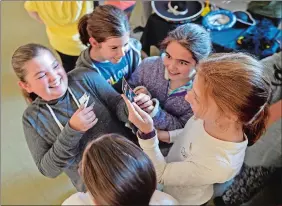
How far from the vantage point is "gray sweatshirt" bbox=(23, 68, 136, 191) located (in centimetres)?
85

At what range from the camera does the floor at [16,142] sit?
3.90 feet

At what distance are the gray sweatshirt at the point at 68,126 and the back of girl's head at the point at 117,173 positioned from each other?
18 centimetres

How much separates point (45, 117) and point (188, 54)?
0.39 metres

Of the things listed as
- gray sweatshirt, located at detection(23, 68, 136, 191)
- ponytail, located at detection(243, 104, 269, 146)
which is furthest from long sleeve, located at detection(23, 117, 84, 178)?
ponytail, located at detection(243, 104, 269, 146)

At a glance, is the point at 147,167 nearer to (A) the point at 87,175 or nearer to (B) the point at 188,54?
(A) the point at 87,175

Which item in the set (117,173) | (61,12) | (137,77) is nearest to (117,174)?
(117,173)

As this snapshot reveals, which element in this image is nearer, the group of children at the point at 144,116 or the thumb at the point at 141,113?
the group of children at the point at 144,116

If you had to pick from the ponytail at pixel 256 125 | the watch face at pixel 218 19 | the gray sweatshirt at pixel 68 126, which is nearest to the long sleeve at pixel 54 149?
the gray sweatshirt at pixel 68 126

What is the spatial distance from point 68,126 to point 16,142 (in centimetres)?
73

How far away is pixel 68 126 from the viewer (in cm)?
83

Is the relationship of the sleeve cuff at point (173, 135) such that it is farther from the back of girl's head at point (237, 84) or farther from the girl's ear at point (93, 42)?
the girl's ear at point (93, 42)

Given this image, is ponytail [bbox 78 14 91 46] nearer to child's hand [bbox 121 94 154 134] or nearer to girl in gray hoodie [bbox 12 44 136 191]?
girl in gray hoodie [bbox 12 44 136 191]

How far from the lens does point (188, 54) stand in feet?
3.10

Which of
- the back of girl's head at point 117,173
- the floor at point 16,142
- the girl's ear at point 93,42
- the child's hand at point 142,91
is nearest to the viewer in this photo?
the back of girl's head at point 117,173
